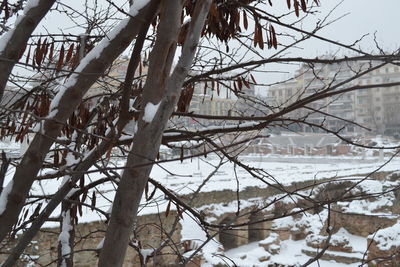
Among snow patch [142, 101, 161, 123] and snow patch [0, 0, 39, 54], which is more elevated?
snow patch [0, 0, 39, 54]

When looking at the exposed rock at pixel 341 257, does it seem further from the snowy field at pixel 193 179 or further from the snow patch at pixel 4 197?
the snow patch at pixel 4 197

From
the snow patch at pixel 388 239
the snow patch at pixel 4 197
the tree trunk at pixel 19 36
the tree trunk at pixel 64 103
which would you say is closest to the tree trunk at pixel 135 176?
the tree trunk at pixel 64 103

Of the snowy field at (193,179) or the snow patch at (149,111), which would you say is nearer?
the snow patch at (149,111)

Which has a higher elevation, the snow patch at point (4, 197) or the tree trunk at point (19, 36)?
the tree trunk at point (19, 36)

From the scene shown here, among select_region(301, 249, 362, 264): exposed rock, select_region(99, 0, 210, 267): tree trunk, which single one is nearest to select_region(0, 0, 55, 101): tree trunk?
select_region(99, 0, 210, 267): tree trunk

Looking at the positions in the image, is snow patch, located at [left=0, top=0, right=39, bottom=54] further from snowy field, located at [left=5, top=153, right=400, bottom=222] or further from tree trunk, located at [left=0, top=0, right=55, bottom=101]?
snowy field, located at [left=5, top=153, right=400, bottom=222]

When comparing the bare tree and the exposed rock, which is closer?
the bare tree

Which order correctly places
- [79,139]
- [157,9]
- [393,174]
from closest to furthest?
[157,9]
[79,139]
[393,174]

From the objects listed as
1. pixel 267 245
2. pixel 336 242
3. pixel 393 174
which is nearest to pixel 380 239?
pixel 336 242

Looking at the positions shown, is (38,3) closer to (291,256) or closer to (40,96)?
(40,96)

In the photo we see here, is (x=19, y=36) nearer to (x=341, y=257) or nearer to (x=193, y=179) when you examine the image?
(x=341, y=257)

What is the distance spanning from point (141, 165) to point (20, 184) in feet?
2.35

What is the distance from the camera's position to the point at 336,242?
10695 millimetres

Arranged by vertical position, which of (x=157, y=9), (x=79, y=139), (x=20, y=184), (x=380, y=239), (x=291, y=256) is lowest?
(x=291, y=256)
